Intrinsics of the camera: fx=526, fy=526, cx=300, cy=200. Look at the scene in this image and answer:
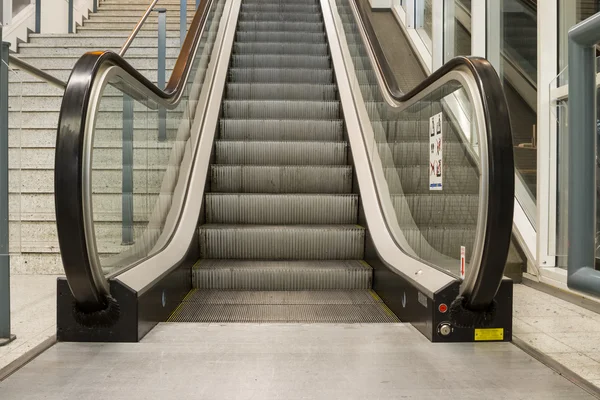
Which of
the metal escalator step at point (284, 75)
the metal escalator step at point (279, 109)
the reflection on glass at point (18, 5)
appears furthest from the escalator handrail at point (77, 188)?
the reflection on glass at point (18, 5)

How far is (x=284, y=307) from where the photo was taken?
9.65ft

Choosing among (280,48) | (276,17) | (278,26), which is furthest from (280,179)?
(276,17)

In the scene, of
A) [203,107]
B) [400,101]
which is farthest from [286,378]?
[203,107]

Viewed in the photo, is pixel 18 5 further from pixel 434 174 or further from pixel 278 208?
pixel 434 174

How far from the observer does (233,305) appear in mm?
2963

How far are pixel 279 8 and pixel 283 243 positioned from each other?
5196 millimetres

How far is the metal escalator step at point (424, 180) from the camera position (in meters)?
2.33

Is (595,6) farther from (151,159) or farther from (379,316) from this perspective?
(151,159)

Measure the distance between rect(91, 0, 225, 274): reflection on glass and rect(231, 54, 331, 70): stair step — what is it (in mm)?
2601

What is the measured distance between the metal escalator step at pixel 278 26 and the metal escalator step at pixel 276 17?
27 centimetres

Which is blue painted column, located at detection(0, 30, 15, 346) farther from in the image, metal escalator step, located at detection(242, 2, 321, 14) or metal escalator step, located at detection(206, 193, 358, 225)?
metal escalator step, located at detection(242, 2, 321, 14)

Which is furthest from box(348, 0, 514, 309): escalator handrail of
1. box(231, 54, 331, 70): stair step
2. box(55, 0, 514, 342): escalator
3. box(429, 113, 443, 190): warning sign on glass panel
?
box(231, 54, 331, 70): stair step

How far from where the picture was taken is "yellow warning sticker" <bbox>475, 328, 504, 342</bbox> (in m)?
2.28

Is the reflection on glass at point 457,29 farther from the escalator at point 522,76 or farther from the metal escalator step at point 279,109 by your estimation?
the metal escalator step at point 279,109
